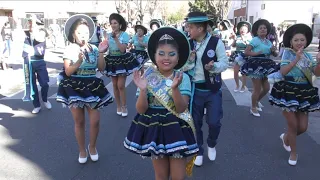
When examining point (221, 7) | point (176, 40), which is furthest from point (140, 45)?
point (221, 7)

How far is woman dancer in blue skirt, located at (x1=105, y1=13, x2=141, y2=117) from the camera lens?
617 centimetres

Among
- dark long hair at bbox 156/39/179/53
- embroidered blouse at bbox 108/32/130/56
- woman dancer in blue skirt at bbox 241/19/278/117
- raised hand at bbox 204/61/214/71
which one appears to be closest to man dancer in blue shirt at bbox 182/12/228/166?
raised hand at bbox 204/61/214/71

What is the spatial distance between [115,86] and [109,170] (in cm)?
266

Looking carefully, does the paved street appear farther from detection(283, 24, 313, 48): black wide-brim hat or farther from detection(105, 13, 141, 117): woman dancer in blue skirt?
detection(283, 24, 313, 48): black wide-brim hat

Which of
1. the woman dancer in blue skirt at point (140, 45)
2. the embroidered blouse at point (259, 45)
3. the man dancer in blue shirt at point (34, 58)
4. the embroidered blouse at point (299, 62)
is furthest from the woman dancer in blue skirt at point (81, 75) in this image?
the woman dancer in blue skirt at point (140, 45)

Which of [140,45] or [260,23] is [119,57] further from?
[260,23]

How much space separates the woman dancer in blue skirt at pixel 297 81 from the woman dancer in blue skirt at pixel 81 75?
2.29 m

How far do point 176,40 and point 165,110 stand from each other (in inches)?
24.1

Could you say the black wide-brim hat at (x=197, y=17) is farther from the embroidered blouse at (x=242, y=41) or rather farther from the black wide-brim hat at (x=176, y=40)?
the embroidered blouse at (x=242, y=41)

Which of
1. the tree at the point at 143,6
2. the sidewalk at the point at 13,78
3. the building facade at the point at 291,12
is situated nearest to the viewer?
A: the sidewalk at the point at 13,78

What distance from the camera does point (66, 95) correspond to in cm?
422

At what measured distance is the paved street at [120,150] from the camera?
4.18 m

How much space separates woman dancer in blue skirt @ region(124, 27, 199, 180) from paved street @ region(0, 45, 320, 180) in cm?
127

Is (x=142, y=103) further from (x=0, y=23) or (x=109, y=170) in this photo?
(x=0, y=23)
